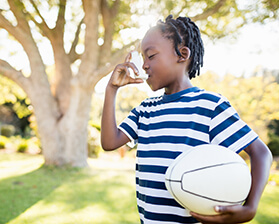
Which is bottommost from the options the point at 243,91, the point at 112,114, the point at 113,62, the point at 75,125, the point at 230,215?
the point at 243,91

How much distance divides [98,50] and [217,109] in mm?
6194

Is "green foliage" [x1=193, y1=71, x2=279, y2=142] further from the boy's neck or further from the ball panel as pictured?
the ball panel

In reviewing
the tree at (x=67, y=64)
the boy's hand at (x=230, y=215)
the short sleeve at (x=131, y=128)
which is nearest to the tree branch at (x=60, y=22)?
the tree at (x=67, y=64)

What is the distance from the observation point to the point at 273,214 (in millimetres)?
4129

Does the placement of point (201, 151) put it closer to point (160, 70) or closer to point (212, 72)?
point (160, 70)

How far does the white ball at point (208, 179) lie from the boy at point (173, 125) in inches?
1.8

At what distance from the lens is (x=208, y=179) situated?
106 cm

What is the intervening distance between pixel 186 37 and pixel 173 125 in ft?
1.72

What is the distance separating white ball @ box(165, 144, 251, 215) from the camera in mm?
1025

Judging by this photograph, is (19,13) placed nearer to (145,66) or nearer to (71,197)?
(71,197)

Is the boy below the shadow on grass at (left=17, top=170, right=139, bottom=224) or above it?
above

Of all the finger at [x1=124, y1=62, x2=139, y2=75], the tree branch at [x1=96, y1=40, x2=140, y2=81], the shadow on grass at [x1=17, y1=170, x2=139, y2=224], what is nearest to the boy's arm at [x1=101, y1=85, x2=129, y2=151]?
the finger at [x1=124, y1=62, x2=139, y2=75]

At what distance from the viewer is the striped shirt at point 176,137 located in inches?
45.6

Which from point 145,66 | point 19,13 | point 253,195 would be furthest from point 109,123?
point 19,13
